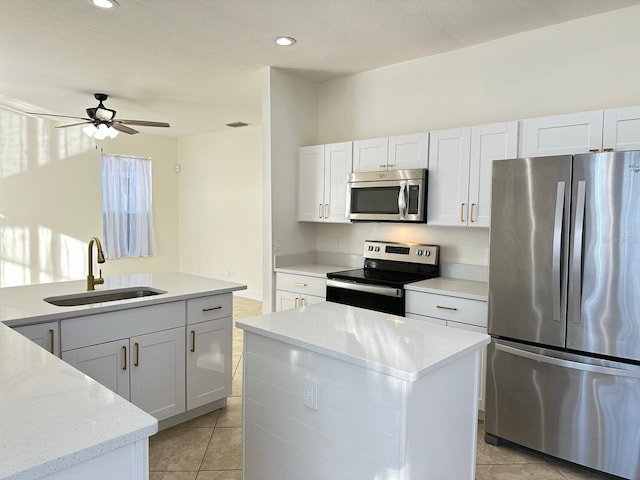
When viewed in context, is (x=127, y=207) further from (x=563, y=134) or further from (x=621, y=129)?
(x=621, y=129)

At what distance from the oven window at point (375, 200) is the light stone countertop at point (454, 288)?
25.8 inches

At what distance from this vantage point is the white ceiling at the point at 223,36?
9.34 ft

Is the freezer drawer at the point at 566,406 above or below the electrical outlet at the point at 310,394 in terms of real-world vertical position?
below

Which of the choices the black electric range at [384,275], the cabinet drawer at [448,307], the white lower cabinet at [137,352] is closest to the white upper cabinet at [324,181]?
the black electric range at [384,275]

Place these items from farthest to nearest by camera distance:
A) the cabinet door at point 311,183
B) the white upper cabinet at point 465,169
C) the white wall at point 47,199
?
the white wall at point 47,199 → the cabinet door at point 311,183 → the white upper cabinet at point 465,169

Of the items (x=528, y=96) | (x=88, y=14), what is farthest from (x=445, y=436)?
(x=88, y=14)

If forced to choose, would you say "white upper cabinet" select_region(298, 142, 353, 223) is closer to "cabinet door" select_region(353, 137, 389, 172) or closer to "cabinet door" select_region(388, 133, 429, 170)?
"cabinet door" select_region(353, 137, 389, 172)

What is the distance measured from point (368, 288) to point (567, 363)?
4.81 feet

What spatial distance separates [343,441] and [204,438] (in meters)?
1.49

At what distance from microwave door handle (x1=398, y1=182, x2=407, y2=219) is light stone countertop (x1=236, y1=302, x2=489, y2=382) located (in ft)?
5.01

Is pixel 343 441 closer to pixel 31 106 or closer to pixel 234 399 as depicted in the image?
pixel 234 399

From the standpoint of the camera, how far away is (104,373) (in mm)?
2482

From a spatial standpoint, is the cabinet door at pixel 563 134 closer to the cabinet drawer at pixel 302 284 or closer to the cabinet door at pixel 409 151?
the cabinet door at pixel 409 151

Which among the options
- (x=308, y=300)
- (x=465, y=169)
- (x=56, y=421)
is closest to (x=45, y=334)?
(x=56, y=421)
